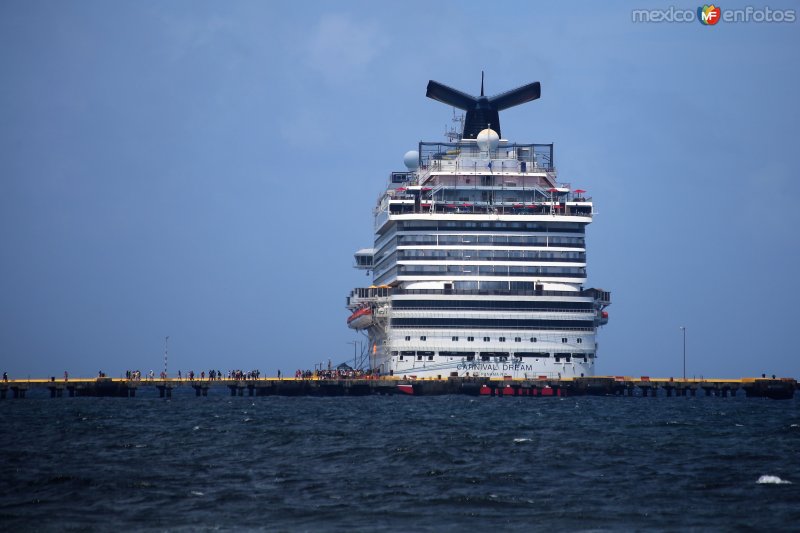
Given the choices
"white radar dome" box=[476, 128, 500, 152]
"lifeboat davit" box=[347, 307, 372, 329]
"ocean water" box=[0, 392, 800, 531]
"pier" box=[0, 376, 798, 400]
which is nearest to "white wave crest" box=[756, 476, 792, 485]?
"ocean water" box=[0, 392, 800, 531]

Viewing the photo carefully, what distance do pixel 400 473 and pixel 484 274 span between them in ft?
220

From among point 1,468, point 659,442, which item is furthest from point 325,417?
point 1,468

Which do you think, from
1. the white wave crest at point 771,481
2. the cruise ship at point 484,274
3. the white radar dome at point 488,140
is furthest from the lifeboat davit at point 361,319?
the white wave crest at point 771,481

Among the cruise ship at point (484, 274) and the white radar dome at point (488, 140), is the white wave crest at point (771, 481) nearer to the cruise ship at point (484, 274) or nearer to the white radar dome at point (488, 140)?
the cruise ship at point (484, 274)

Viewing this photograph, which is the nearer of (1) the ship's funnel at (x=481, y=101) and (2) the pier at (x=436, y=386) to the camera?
(2) the pier at (x=436, y=386)

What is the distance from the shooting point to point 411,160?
144 meters

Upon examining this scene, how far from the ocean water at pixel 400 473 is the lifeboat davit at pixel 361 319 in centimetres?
4083

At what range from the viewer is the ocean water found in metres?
38.7

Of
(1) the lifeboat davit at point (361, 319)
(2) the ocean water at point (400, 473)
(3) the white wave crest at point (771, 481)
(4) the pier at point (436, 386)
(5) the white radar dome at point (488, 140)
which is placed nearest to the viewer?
(2) the ocean water at point (400, 473)

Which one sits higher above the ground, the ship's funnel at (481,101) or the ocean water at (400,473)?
the ship's funnel at (481,101)

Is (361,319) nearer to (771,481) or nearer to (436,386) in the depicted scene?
(436,386)

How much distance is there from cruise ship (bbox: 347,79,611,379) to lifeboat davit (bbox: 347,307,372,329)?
11.6 inches

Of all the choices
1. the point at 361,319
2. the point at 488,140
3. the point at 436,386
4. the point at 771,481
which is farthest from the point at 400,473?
the point at 488,140

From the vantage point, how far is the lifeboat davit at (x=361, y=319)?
124 meters
